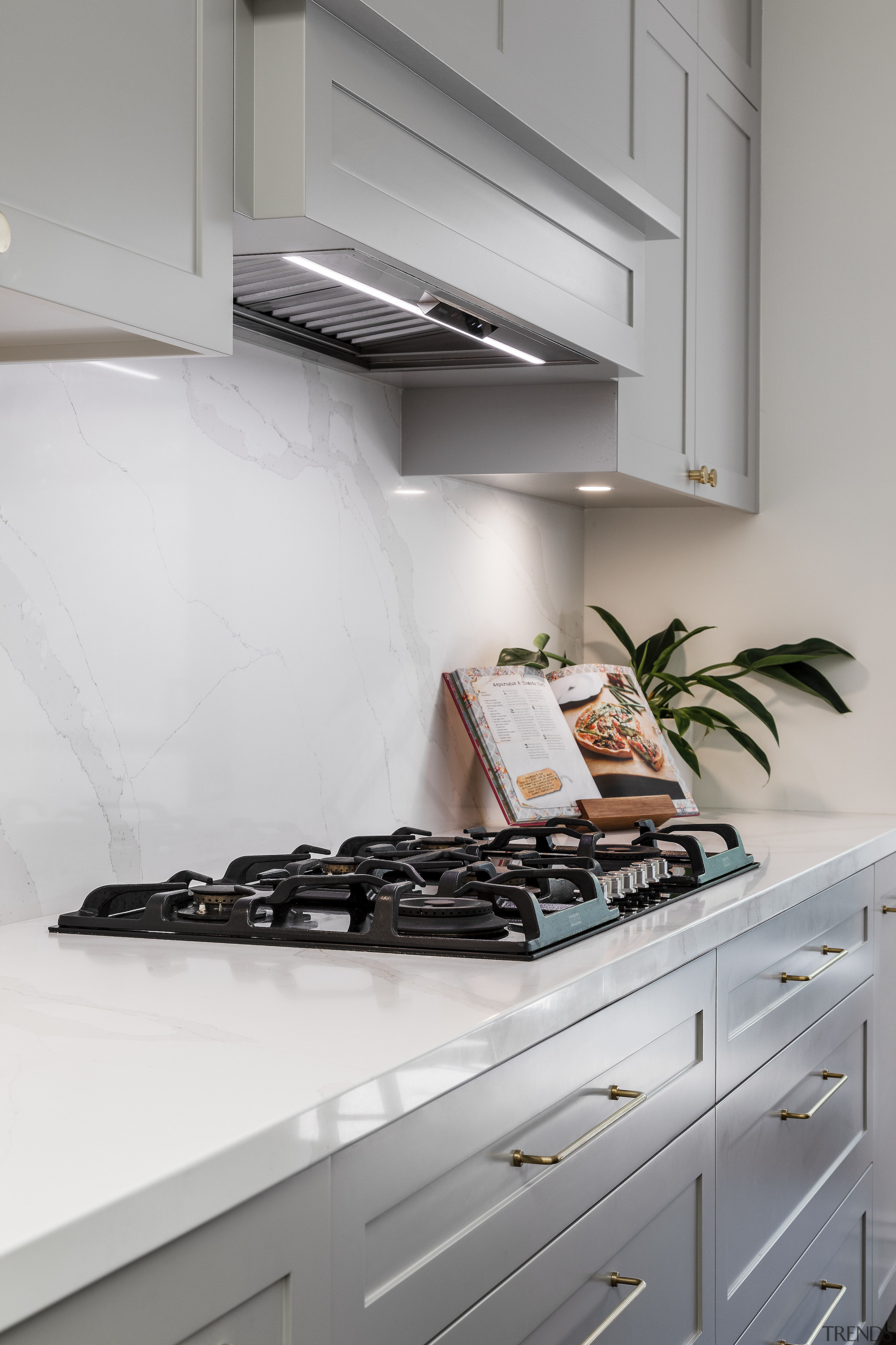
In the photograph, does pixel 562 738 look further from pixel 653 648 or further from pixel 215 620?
pixel 215 620

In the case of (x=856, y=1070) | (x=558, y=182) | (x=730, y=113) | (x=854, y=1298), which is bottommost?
(x=854, y=1298)

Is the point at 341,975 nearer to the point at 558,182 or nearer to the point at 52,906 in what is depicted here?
the point at 52,906

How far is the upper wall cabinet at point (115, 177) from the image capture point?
95 centimetres

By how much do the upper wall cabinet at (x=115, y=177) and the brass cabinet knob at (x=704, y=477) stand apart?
4.66 feet

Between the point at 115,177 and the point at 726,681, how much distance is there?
1.95m

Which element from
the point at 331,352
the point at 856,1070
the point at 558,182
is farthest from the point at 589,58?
the point at 856,1070

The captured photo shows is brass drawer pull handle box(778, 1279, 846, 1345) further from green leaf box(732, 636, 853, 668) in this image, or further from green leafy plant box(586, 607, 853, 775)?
green leaf box(732, 636, 853, 668)

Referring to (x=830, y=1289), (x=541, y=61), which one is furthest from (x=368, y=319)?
(x=830, y=1289)

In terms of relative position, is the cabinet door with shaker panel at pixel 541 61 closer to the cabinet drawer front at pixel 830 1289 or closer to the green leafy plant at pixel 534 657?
the green leafy plant at pixel 534 657

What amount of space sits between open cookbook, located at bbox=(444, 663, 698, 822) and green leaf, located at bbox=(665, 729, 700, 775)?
162 mm

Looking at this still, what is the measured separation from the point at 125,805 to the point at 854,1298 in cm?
150

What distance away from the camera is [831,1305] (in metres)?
1.99

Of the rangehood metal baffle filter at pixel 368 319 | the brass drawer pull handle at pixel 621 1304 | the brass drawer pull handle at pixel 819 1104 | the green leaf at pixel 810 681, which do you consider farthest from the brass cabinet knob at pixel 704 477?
the brass drawer pull handle at pixel 621 1304

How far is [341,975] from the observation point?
1.09 m
